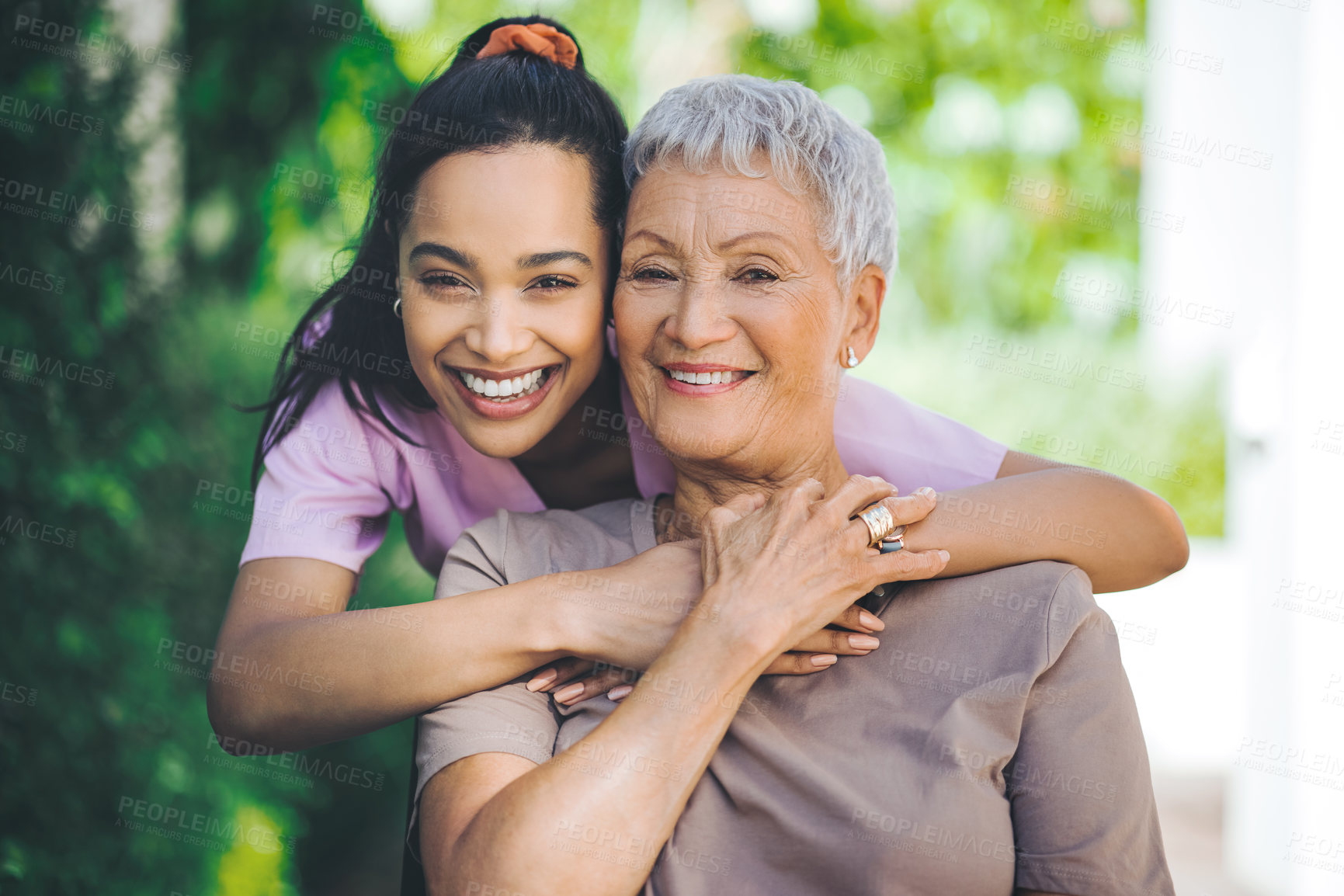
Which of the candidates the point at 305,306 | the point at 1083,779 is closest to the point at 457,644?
the point at 1083,779

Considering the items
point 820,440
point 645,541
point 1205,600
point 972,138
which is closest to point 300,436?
point 645,541

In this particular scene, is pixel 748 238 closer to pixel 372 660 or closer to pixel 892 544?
pixel 892 544

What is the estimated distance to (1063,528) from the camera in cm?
199

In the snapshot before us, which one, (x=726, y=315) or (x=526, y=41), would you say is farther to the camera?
(x=526, y=41)

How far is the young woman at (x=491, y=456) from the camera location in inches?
73.7

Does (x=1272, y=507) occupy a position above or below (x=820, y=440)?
below

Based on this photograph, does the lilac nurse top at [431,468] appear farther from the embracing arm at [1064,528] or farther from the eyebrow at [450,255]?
the eyebrow at [450,255]

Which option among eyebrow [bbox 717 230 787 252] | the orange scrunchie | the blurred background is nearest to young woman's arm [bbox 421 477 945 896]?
eyebrow [bbox 717 230 787 252]

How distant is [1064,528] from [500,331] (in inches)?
50.7

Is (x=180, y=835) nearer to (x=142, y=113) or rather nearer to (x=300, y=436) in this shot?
(x=300, y=436)

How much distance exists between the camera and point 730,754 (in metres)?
1.85

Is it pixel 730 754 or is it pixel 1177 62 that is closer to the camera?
pixel 730 754

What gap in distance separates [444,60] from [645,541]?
1403mm

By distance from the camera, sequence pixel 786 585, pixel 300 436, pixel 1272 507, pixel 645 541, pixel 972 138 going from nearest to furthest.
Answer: pixel 786 585
pixel 645 541
pixel 300 436
pixel 1272 507
pixel 972 138
